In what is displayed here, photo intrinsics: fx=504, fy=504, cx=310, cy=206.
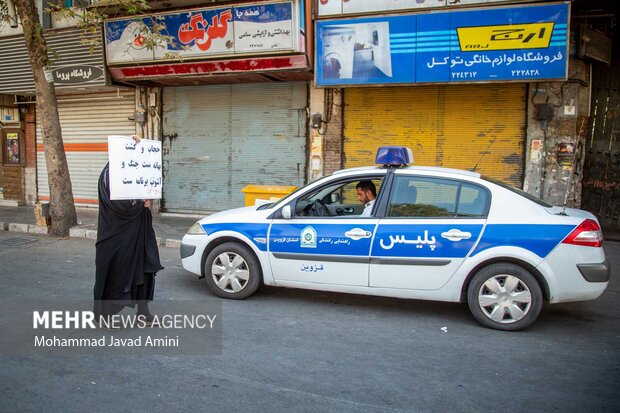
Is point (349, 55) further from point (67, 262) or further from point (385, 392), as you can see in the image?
point (385, 392)

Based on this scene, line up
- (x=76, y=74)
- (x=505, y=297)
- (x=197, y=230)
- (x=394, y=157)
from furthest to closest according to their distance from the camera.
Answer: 1. (x=76, y=74)
2. (x=197, y=230)
3. (x=394, y=157)
4. (x=505, y=297)

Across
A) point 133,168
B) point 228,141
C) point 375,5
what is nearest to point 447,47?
point 375,5

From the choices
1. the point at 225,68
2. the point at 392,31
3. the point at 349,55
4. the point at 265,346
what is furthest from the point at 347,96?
the point at 265,346

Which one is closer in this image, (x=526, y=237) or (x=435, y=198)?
(x=526, y=237)

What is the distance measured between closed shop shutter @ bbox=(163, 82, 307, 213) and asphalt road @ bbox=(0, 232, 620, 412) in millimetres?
6597

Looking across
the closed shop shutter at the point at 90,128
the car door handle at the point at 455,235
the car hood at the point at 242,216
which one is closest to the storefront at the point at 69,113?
the closed shop shutter at the point at 90,128

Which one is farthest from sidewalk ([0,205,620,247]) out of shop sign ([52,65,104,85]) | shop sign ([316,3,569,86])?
shop sign ([316,3,569,86])

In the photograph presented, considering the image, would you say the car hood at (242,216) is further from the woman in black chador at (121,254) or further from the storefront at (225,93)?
the storefront at (225,93)

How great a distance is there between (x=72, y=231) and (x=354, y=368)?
322 inches

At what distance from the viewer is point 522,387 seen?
3.74m

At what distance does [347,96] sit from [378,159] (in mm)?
6037

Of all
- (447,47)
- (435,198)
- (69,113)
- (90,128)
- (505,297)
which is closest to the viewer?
(505,297)

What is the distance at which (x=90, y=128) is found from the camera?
1419 centimetres

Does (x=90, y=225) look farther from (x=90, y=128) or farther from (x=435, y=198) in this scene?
(x=435, y=198)
